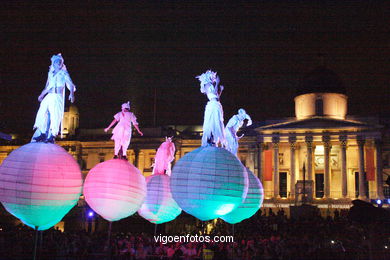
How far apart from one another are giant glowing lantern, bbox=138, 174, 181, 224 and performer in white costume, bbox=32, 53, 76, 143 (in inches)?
158

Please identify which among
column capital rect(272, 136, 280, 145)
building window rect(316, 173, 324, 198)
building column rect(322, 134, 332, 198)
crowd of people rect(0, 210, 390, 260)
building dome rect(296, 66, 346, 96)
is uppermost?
building dome rect(296, 66, 346, 96)

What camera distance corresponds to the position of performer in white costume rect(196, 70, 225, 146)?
512 inches

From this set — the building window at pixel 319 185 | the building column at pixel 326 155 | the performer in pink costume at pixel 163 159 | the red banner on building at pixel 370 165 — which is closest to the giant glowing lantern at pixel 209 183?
the performer in pink costume at pixel 163 159

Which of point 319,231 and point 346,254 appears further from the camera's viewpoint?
point 319,231

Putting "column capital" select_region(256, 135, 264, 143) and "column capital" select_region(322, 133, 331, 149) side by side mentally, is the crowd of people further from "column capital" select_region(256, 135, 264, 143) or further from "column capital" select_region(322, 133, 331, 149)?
"column capital" select_region(256, 135, 264, 143)

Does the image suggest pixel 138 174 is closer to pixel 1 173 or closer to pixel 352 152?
pixel 1 173

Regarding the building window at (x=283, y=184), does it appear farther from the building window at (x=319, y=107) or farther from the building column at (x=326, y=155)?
the building window at (x=319, y=107)

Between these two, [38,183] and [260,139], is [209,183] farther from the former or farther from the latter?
[260,139]

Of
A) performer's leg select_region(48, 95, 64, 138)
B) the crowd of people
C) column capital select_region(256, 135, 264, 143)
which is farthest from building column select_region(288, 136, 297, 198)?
performer's leg select_region(48, 95, 64, 138)

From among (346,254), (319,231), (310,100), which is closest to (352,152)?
(310,100)

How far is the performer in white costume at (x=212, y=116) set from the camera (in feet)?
42.6

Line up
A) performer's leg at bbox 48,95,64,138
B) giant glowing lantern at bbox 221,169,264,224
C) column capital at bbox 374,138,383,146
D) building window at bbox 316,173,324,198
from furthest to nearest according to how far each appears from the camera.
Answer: building window at bbox 316,173,324,198 → column capital at bbox 374,138,383,146 → giant glowing lantern at bbox 221,169,264,224 → performer's leg at bbox 48,95,64,138

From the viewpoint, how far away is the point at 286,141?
52.5 meters

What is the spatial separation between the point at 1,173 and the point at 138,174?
12.1 ft
